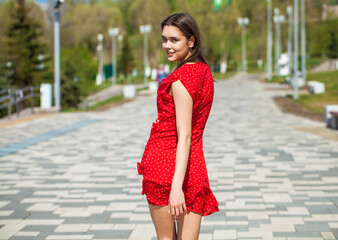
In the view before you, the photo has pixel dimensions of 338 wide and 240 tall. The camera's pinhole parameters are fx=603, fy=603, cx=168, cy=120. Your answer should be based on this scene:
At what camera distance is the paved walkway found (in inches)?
224

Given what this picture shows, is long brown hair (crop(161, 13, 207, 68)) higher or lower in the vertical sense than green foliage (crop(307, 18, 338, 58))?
lower

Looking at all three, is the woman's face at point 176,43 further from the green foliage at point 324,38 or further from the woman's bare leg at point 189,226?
the green foliage at point 324,38

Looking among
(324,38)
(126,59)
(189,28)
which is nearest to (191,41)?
(189,28)

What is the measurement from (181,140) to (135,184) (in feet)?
17.6

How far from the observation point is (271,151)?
36.1 ft

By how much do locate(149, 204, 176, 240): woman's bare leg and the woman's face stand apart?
29.4 inches

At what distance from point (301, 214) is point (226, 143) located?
6.25 metres

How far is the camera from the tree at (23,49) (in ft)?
171

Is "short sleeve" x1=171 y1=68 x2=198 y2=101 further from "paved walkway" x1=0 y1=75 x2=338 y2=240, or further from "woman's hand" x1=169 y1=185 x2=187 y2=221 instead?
"paved walkway" x1=0 y1=75 x2=338 y2=240

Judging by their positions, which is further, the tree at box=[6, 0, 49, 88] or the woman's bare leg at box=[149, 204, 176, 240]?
the tree at box=[6, 0, 49, 88]

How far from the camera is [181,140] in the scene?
280cm

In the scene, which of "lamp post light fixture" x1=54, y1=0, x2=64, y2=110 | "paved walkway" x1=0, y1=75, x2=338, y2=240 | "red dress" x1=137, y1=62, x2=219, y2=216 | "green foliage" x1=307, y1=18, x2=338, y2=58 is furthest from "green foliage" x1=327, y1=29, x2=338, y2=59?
Answer: "red dress" x1=137, y1=62, x2=219, y2=216

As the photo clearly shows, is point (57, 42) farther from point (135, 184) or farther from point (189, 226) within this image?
point (189, 226)

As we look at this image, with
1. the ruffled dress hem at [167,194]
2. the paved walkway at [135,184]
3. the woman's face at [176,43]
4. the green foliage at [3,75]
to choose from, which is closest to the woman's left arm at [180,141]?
the ruffled dress hem at [167,194]
